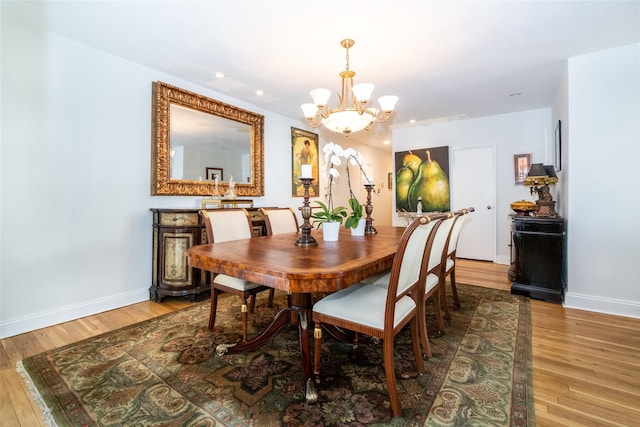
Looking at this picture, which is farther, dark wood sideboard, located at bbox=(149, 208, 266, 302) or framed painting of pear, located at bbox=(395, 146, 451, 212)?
framed painting of pear, located at bbox=(395, 146, 451, 212)

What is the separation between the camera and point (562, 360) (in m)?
1.79

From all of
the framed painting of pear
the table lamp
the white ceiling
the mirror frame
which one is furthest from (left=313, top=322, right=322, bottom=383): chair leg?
the framed painting of pear

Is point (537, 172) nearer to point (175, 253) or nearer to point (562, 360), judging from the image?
point (562, 360)

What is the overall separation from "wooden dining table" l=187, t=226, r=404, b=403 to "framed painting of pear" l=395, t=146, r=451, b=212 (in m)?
3.66

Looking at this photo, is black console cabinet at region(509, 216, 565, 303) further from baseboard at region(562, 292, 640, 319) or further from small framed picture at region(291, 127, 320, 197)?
small framed picture at region(291, 127, 320, 197)

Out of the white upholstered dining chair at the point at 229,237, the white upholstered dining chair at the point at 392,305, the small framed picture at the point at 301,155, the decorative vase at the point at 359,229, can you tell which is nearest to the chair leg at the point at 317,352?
the white upholstered dining chair at the point at 392,305

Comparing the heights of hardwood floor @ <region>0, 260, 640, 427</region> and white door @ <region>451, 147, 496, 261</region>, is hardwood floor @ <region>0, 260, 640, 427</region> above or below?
below

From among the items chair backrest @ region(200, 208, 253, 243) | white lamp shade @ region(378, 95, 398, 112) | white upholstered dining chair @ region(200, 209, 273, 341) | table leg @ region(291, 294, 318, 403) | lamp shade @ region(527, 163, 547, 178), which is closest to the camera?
table leg @ region(291, 294, 318, 403)

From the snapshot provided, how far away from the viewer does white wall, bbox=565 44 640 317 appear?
2.56 metres

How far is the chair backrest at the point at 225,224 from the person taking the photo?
218 centimetres

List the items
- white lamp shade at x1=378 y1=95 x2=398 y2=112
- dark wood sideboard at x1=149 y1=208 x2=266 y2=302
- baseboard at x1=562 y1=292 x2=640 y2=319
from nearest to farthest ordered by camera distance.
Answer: white lamp shade at x1=378 y1=95 x2=398 y2=112, baseboard at x1=562 y1=292 x2=640 y2=319, dark wood sideboard at x1=149 y1=208 x2=266 y2=302

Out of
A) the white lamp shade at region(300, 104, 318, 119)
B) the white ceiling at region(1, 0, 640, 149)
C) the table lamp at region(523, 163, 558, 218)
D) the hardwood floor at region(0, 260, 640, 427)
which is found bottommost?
the hardwood floor at region(0, 260, 640, 427)

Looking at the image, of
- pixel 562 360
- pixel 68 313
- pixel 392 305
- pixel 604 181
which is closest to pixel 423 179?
pixel 604 181

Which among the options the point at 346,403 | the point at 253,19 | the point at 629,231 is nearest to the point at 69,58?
the point at 253,19
